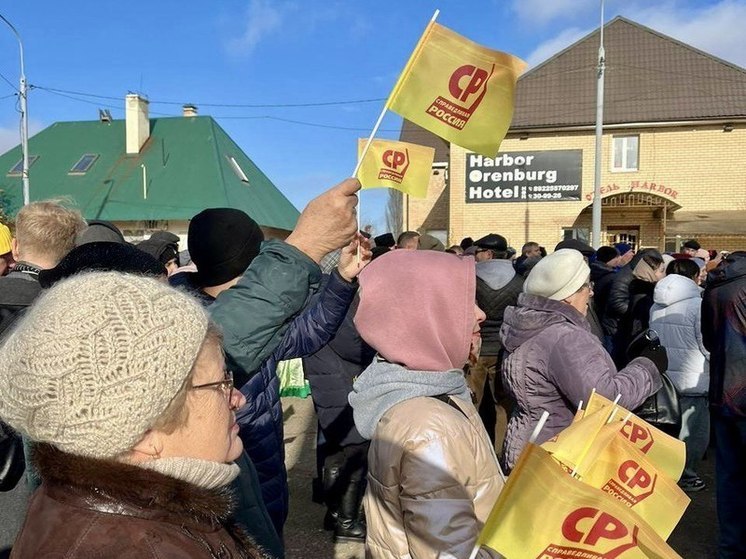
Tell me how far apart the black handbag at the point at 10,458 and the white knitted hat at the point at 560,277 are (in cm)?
244

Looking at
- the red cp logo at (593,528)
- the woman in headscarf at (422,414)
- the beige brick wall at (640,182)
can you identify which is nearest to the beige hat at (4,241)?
the woman in headscarf at (422,414)

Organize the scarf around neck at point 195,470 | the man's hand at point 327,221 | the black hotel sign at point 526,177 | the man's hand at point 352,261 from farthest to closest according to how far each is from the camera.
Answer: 1. the black hotel sign at point 526,177
2. the man's hand at point 352,261
3. the man's hand at point 327,221
4. the scarf around neck at point 195,470

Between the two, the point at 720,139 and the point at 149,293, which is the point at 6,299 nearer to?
the point at 149,293

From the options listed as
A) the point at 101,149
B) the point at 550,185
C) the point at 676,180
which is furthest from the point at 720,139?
the point at 101,149

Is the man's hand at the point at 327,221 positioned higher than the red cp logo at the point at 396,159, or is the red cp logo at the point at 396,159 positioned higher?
the red cp logo at the point at 396,159

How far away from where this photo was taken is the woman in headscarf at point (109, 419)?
1.04 meters

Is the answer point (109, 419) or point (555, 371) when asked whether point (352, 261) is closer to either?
point (555, 371)

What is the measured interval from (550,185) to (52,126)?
22678 millimetres

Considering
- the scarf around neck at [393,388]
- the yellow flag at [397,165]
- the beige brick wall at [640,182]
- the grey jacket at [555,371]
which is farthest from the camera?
the beige brick wall at [640,182]

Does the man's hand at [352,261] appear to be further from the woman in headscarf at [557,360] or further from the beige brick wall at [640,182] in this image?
the beige brick wall at [640,182]

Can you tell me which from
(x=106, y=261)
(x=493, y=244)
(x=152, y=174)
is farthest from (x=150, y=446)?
(x=152, y=174)

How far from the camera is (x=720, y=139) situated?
19.0 m

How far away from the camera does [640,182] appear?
19.5m

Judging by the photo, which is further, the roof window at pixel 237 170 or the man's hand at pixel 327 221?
the roof window at pixel 237 170
